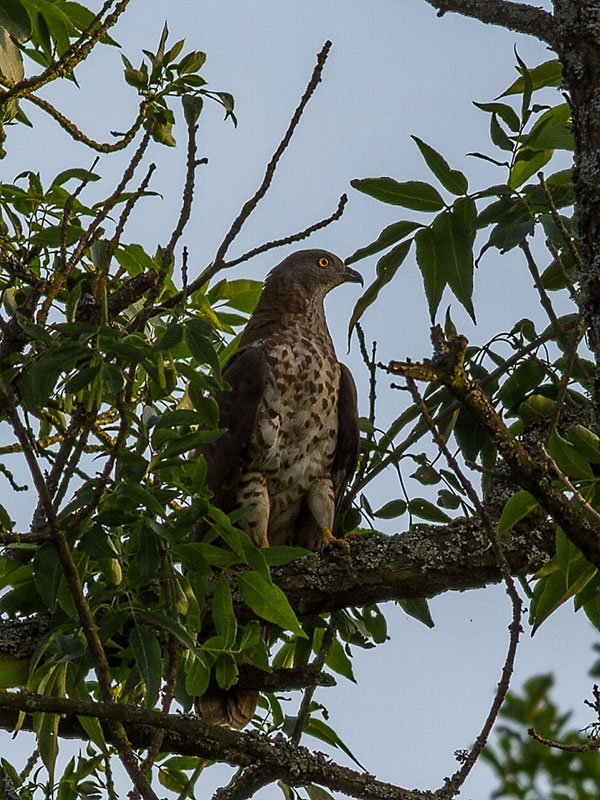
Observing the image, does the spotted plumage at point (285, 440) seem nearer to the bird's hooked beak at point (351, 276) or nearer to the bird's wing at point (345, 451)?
the bird's wing at point (345, 451)

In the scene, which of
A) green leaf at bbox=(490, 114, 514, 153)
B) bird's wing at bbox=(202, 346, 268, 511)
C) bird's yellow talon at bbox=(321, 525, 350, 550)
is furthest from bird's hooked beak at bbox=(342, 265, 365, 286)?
green leaf at bbox=(490, 114, 514, 153)

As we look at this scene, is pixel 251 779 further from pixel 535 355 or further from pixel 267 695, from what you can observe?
pixel 535 355

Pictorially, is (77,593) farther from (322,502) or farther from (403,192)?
(322,502)

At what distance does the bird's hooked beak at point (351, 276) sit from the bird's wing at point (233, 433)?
1400mm

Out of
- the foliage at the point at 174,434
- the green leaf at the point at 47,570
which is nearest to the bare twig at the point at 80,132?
the foliage at the point at 174,434

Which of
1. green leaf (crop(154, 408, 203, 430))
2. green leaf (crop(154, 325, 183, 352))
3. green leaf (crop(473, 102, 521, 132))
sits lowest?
green leaf (crop(154, 408, 203, 430))

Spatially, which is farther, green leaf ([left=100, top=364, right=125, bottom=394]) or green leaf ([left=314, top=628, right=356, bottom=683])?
green leaf ([left=314, top=628, right=356, bottom=683])

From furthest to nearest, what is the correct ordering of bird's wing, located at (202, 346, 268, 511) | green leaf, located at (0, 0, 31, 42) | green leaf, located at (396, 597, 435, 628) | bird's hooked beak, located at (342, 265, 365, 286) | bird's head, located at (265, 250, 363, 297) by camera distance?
bird's hooked beak, located at (342, 265, 365, 286), bird's head, located at (265, 250, 363, 297), bird's wing, located at (202, 346, 268, 511), green leaf, located at (396, 597, 435, 628), green leaf, located at (0, 0, 31, 42)

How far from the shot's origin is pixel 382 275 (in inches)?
133

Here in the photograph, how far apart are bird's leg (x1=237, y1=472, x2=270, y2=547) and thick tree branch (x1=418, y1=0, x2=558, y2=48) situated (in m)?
2.44

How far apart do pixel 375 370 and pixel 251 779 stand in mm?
1326

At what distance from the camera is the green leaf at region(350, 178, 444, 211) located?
3164mm

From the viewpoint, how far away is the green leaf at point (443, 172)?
10.2 ft

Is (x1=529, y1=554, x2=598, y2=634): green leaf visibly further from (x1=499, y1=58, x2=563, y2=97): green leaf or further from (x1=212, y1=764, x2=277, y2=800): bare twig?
(x1=499, y1=58, x2=563, y2=97): green leaf
